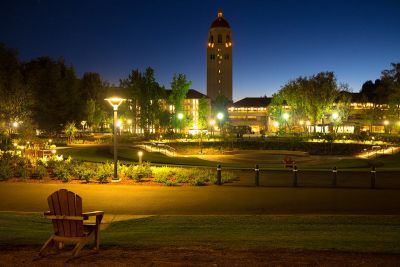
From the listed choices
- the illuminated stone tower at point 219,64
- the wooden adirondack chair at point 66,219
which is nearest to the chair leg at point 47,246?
the wooden adirondack chair at point 66,219

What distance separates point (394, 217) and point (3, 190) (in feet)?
45.1

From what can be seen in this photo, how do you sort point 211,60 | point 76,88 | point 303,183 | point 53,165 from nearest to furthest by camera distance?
point 303,183, point 53,165, point 76,88, point 211,60

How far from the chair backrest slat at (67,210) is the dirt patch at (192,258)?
0.43m

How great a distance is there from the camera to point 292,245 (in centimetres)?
842

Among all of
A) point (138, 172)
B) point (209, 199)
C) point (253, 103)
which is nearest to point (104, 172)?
point (138, 172)

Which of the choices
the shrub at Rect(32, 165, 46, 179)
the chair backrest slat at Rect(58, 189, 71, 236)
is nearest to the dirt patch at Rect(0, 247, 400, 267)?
the chair backrest slat at Rect(58, 189, 71, 236)

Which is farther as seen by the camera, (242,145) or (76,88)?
(76,88)

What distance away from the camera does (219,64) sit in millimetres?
148250

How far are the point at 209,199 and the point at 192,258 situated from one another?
8.19 metres

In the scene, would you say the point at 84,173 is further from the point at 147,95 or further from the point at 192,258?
the point at 147,95

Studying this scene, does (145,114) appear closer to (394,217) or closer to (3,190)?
(3,190)

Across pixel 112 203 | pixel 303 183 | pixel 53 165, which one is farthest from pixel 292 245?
pixel 53 165

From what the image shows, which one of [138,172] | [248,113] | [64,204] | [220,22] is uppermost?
[220,22]

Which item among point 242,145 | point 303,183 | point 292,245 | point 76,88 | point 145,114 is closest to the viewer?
point 292,245
